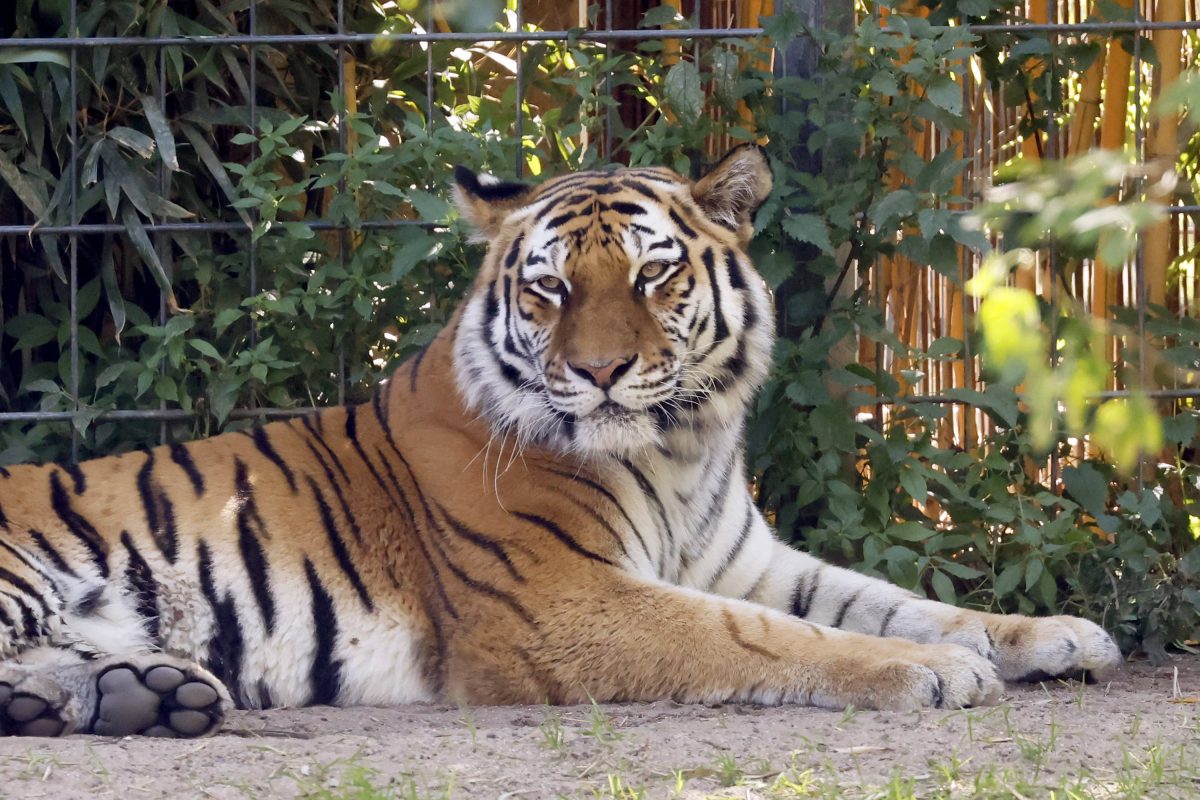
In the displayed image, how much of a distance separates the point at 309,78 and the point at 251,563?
202 centimetres

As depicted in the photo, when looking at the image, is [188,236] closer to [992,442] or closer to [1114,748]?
[992,442]

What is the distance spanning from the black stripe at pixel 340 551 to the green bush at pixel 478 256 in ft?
2.48

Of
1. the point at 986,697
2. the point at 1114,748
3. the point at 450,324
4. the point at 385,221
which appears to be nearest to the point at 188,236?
the point at 385,221

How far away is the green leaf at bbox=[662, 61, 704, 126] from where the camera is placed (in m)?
3.77

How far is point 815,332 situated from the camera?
3.96m

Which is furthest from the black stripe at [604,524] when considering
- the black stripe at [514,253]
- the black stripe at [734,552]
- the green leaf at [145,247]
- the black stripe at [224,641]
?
the green leaf at [145,247]

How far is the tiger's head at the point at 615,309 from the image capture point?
3062 millimetres

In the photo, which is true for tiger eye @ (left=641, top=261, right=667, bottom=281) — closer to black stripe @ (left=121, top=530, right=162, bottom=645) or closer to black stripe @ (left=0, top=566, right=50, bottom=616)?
black stripe @ (left=121, top=530, right=162, bottom=645)

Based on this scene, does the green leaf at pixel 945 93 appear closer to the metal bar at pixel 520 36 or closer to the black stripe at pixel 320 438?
the metal bar at pixel 520 36

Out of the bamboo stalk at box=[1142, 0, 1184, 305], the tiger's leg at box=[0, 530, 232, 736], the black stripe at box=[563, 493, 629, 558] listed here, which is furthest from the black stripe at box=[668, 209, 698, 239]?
the bamboo stalk at box=[1142, 0, 1184, 305]

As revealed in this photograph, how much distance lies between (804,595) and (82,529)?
1.79 metres

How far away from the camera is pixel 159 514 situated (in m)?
3.26

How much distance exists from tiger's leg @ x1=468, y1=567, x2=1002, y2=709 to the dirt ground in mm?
73

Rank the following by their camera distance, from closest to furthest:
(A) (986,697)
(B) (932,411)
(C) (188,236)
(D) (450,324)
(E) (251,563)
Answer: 1. (A) (986,697)
2. (E) (251,563)
3. (D) (450,324)
4. (B) (932,411)
5. (C) (188,236)
